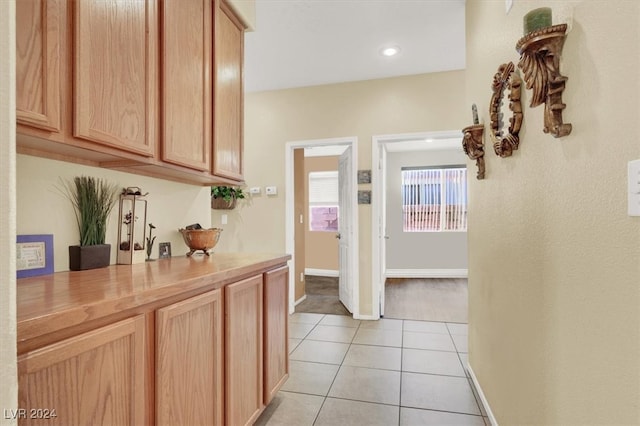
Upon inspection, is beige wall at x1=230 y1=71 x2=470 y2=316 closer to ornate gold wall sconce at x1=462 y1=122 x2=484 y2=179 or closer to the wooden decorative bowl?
ornate gold wall sconce at x1=462 y1=122 x2=484 y2=179

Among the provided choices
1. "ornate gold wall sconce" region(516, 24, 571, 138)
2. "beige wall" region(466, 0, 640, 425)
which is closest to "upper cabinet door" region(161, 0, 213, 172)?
"ornate gold wall sconce" region(516, 24, 571, 138)

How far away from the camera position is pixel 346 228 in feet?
13.6

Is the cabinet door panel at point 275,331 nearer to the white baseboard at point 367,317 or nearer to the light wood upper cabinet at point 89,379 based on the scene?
the light wood upper cabinet at point 89,379

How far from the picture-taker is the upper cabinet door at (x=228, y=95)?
2.04 m

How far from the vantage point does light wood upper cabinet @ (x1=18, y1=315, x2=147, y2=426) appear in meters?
0.72

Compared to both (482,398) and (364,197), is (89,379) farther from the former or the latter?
(364,197)

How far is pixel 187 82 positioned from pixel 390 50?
2.20 metres

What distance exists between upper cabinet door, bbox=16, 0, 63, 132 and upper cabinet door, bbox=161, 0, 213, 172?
0.52 metres

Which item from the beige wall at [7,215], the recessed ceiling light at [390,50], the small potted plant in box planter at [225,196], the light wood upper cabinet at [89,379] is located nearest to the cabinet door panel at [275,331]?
the light wood upper cabinet at [89,379]

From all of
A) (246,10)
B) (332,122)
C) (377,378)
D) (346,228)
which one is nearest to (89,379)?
(377,378)

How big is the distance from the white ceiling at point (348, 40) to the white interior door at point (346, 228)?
995mm

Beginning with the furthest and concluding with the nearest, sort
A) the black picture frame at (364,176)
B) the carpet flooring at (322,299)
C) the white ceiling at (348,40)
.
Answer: the carpet flooring at (322,299) → the black picture frame at (364,176) → the white ceiling at (348,40)

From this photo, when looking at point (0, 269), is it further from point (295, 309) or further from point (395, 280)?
point (395, 280)

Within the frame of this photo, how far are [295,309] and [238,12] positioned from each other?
3.22 m
